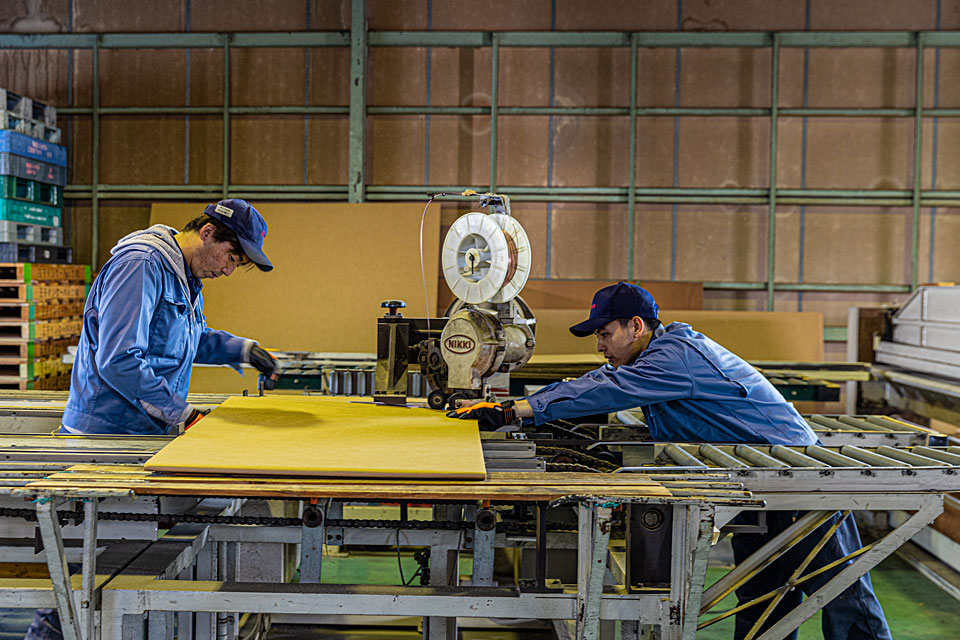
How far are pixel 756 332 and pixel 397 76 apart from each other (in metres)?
3.53

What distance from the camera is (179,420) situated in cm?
228

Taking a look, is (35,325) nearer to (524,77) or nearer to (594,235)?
(524,77)

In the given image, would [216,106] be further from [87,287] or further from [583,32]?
[583,32]

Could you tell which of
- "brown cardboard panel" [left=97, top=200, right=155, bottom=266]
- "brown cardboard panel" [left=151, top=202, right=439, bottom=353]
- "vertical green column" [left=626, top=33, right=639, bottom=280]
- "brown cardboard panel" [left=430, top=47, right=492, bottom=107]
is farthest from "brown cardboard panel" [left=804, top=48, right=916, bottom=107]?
"brown cardboard panel" [left=97, top=200, right=155, bottom=266]

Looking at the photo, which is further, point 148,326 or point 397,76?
point 397,76

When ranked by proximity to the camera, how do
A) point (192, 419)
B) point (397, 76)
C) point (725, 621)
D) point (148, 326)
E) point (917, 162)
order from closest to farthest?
point (148, 326) → point (192, 419) → point (725, 621) → point (917, 162) → point (397, 76)

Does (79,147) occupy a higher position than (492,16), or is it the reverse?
(492,16)

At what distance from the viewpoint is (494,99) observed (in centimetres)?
608

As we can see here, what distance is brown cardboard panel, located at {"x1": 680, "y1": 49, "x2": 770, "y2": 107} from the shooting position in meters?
6.05

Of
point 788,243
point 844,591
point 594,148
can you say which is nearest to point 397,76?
point 594,148

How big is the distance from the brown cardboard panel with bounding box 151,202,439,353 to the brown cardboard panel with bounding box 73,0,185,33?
1632mm

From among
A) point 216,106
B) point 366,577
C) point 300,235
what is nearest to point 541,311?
point 300,235

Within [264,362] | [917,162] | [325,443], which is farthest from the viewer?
[917,162]

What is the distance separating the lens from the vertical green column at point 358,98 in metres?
6.02
